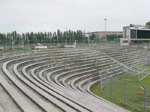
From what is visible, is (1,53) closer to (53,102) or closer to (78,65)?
(78,65)

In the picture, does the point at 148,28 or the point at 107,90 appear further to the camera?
the point at 148,28

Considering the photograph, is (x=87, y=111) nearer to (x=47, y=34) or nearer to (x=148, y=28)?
(x=148, y=28)

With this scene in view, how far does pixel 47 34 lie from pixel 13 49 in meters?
52.0

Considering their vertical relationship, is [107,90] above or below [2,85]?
below

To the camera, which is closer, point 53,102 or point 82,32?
point 53,102

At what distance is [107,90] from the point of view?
43.8 ft

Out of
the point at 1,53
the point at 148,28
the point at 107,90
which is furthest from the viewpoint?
the point at 148,28

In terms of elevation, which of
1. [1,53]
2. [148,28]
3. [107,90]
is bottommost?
[107,90]

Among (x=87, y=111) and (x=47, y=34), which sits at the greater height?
(x=47, y=34)

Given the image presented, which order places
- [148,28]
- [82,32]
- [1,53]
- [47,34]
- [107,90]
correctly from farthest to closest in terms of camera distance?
[82,32] < [47,34] < [148,28] < [1,53] < [107,90]

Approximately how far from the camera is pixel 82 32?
254 feet

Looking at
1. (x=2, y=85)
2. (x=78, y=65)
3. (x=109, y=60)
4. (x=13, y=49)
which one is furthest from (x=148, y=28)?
(x=2, y=85)

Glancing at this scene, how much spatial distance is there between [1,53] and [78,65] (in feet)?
24.9

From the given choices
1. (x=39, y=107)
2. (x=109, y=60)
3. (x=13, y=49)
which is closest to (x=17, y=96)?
(x=39, y=107)
